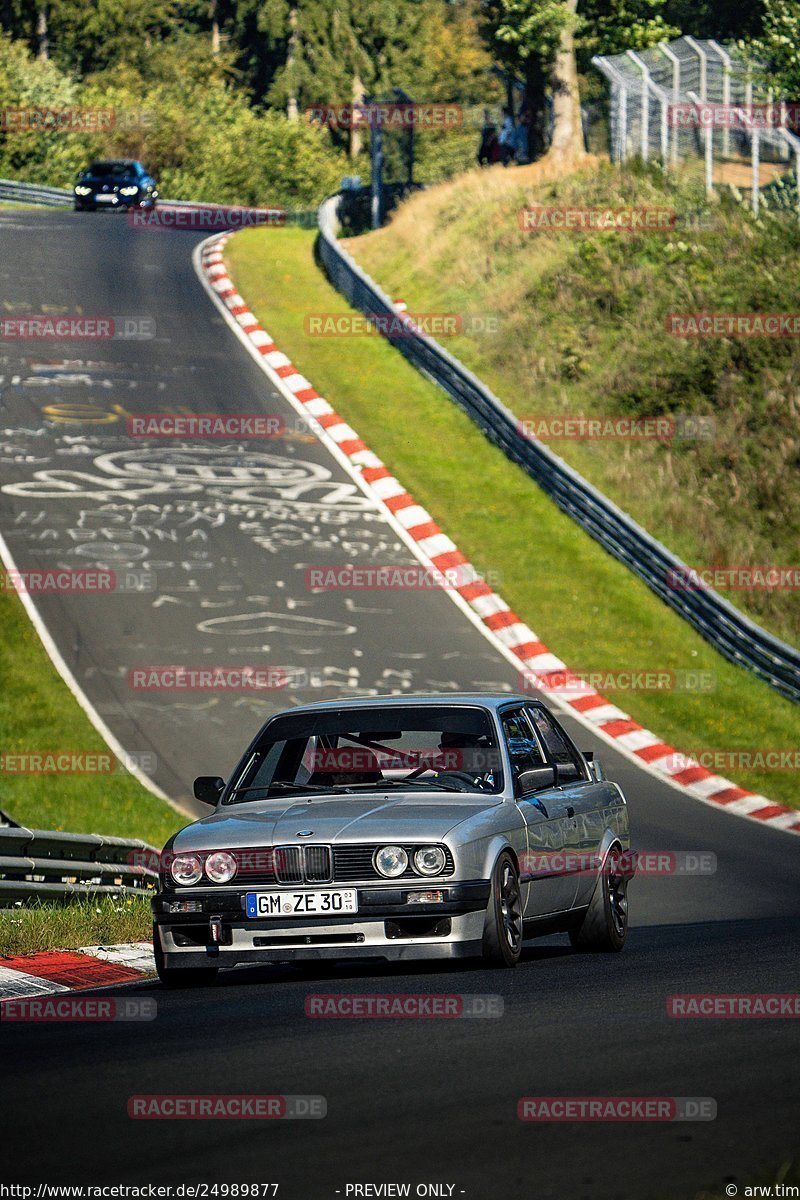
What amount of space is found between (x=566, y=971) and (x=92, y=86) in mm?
80217

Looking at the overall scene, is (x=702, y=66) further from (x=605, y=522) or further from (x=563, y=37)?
(x=605, y=522)

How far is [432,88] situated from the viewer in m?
99.9

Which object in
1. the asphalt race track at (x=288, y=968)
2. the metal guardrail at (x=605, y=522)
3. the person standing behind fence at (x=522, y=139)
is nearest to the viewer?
the asphalt race track at (x=288, y=968)

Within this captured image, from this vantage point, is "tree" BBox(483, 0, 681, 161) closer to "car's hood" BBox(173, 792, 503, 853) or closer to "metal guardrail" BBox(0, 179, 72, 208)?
"metal guardrail" BBox(0, 179, 72, 208)

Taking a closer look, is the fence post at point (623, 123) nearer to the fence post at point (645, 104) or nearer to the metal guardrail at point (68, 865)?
the fence post at point (645, 104)

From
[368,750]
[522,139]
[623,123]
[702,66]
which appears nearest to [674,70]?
[702,66]

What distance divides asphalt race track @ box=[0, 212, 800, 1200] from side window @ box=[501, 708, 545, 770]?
3.63 feet

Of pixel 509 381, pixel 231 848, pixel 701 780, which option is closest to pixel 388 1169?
pixel 231 848

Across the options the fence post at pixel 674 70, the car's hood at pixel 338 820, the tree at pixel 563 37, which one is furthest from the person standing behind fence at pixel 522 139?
the car's hood at pixel 338 820

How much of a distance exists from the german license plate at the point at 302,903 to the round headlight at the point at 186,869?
0.31 metres

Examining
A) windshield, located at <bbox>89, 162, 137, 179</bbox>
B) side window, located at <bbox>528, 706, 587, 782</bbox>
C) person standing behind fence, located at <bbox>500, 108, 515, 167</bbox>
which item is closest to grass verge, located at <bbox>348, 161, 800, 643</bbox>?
person standing behind fence, located at <bbox>500, 108, 515, 167</bbox>

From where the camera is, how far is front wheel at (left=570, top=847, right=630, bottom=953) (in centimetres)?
992

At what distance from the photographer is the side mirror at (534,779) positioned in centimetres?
905

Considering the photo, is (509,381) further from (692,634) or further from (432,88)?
(432,88)
